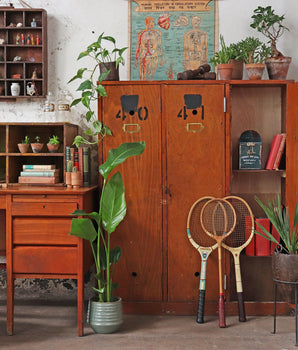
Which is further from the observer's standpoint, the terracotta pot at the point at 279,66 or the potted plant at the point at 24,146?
the potted plant at the point at 24,146

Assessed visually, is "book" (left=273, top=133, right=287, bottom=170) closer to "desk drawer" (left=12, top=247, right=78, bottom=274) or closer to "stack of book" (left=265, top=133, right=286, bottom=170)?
"stack of book" (left=265, top=133, right=286, bottom=170)

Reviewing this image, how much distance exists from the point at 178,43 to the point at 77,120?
1100 mm

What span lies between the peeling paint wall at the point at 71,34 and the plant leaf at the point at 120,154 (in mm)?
860

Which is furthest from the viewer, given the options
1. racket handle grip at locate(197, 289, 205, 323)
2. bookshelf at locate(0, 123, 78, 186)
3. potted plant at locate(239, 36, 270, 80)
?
bookshelf at locate(0, 123, 78, 186)

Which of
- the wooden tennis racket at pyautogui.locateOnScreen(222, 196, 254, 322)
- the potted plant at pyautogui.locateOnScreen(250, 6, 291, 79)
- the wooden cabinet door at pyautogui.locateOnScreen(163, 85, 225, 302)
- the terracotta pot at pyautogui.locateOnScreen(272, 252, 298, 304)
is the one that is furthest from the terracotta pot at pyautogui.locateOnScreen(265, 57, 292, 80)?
the terracotta pot at pyautogui.locateOnScreen(272, 252, 298, 304)

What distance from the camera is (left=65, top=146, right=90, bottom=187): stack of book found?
3.79 m

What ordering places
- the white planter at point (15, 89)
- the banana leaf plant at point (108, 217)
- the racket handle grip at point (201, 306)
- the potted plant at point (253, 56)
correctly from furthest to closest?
1. the white planter at point (15, 89)
2. the potted plant at point (253, 56)
3. the racket handle grip at point (201, 306)
4. the banana leaf plant at point (108, 217)

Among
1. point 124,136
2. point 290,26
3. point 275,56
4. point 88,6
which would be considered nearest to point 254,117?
point 275,56

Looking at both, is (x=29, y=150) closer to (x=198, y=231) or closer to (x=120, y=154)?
(x=120, y=154)

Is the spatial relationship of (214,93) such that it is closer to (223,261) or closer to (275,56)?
(275,56)

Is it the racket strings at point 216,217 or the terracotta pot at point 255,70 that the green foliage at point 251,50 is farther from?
the racket strings at point 216,217

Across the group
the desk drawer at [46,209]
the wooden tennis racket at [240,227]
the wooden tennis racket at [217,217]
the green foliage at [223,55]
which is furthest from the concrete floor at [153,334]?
the green foliage at [223,55]

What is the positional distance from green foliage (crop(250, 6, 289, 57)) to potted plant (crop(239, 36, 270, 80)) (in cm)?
10

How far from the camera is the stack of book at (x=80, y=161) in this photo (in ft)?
12.4
